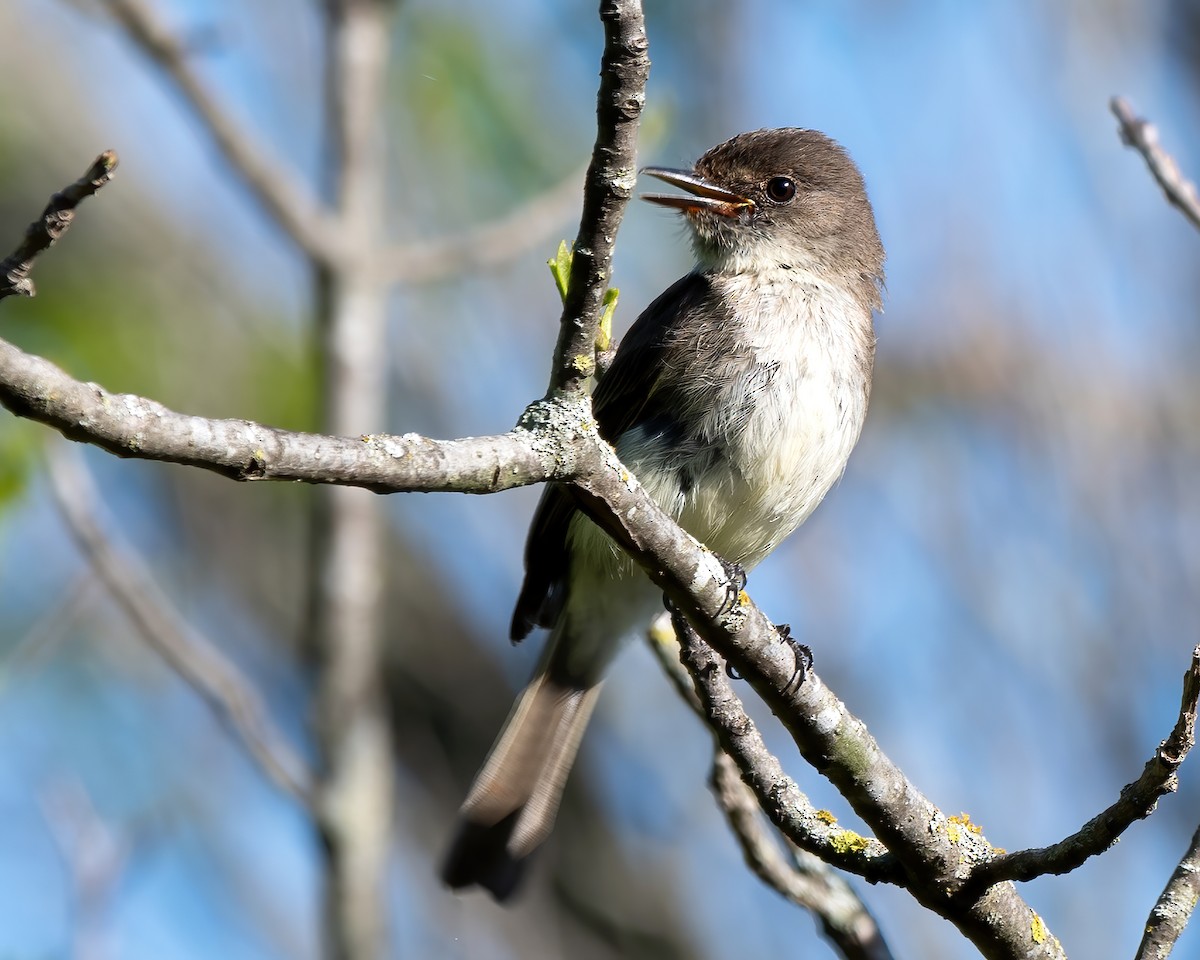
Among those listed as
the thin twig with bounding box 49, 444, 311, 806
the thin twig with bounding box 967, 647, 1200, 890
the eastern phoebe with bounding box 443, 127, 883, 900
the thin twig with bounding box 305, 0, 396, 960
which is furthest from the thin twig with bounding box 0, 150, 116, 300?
the thin twig with bounding box 305, 0, 396, 960

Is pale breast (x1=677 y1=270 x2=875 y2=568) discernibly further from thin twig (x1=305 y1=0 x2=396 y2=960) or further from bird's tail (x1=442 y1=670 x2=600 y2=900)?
thin twig (x1=305 y1=0 x2=396 y2=960)

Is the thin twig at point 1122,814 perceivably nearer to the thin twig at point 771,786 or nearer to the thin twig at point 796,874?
the thin twig at point 771,786

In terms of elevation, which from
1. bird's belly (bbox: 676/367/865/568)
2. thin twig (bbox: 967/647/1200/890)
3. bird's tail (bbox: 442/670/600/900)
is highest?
bird's belly (bbox: 676/367/865/568)

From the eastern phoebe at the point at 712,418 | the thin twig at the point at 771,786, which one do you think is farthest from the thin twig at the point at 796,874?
the eastern phoebe at the point at 712,418

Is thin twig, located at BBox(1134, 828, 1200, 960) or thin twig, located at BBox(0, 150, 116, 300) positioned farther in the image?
thin twig, located at BBox(1134, 828, 1200, 960)

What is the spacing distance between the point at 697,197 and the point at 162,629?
7.90ft

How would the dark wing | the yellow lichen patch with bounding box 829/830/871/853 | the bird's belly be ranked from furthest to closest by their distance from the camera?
the dark wing, the bird's belly, the yellow lichen patch with bounding box 829/830/871/853

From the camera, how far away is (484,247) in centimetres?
585

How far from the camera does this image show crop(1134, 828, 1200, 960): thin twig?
2918mm

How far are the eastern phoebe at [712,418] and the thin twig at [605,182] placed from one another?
1.78 metres

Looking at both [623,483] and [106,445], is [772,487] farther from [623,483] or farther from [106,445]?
[106,445]

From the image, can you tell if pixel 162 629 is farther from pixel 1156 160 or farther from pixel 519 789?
pixel 1156 160

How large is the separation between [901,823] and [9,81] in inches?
320

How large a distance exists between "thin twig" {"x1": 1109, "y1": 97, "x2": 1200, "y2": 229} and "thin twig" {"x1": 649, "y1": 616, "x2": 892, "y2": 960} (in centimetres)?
163
